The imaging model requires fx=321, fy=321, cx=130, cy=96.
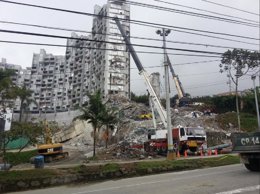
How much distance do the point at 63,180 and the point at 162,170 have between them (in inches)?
239

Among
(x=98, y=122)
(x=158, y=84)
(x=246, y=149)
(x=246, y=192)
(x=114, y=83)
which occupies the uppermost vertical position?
(x=114, y=83)

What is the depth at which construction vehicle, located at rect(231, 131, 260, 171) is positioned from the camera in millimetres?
13977

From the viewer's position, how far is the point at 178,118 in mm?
52625

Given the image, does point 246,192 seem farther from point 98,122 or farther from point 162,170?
point 98,122

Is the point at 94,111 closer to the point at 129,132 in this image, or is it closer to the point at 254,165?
the point at 129,132

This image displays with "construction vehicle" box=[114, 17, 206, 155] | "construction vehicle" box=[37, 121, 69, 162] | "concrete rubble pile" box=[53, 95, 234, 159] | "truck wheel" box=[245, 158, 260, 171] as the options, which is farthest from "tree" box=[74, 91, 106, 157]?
"truck wheel" box=[245, 158, 260, 171]

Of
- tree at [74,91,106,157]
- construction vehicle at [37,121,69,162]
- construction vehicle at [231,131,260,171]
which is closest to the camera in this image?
construction vehicle at [231,131,260,171]

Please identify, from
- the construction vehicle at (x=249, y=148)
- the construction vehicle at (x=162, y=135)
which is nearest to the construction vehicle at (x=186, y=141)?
the construction vehicle at (x=162, y=135)

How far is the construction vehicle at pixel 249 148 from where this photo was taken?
13977 millimetres

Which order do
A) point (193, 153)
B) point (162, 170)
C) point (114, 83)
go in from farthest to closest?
point (114, 83) → point (193, 153) → point (162, 170)

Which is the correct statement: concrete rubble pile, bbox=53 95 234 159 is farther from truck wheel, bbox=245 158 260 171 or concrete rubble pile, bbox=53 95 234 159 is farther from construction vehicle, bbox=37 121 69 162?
truck wheel, bbox=245 158 260 171

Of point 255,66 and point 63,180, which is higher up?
point 255,66

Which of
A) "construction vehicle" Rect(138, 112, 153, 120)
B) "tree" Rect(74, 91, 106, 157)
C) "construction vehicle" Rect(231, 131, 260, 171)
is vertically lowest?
"construction vehicle" Rect(231, 131, 260, 171)

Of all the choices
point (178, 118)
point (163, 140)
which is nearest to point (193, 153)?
point (163, 140)
